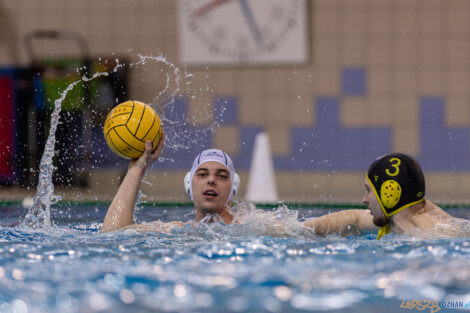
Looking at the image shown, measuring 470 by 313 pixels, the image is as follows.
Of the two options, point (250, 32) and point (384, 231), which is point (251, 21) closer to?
point (250, 32)

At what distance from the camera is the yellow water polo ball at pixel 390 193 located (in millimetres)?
3076

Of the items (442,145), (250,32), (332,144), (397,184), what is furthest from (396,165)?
(250,32)

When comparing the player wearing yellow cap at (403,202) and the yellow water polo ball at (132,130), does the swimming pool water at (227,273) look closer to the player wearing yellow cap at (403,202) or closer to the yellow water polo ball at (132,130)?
the player wearing yellow cap at (403,202)

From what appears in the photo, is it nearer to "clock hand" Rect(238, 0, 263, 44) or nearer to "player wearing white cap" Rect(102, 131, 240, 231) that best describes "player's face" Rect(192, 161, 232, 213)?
"player wearing white cap" Rect(102, 131, 240, 231)

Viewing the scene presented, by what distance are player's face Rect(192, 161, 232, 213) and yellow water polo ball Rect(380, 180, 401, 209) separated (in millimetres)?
863

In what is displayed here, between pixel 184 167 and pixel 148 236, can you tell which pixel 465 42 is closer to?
pixel 184 167

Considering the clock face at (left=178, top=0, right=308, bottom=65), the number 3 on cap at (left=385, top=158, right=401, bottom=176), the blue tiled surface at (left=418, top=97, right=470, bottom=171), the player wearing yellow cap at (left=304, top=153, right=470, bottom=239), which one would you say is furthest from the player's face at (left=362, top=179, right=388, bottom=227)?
the clock face at (left=178, top=0, right=308, bottom=65)

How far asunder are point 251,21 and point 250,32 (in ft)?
0.45

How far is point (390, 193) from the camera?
308 centimetres

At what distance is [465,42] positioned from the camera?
8531mm

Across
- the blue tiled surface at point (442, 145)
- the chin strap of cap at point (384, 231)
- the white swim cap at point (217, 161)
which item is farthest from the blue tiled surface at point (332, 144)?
the chin strap of cap at point (384, 231)

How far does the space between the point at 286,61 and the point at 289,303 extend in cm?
657

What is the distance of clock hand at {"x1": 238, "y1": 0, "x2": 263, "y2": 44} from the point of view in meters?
8.54

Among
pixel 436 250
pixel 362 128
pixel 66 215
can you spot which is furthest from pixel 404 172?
pixel 362 128
